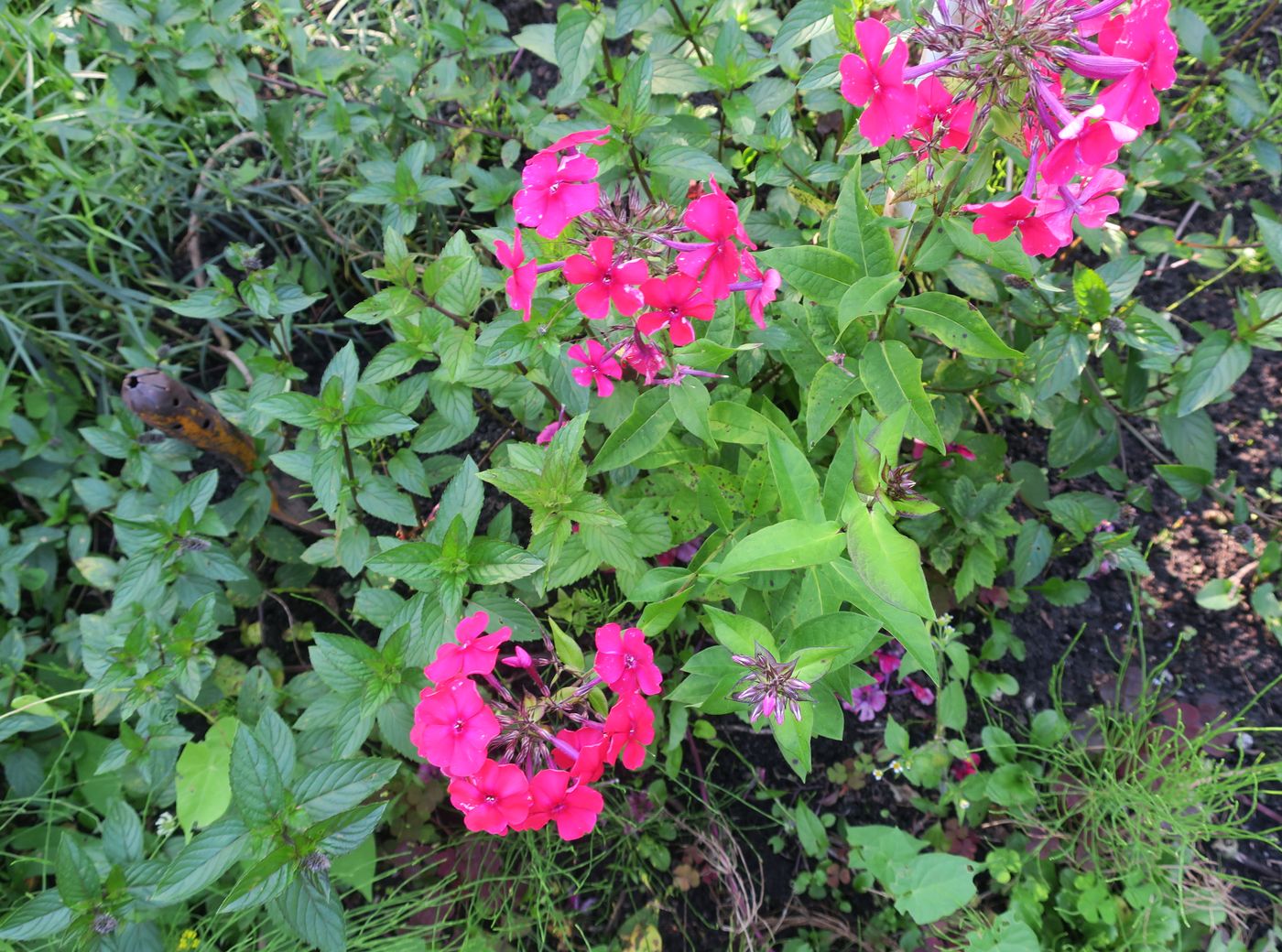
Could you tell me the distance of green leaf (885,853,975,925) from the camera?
1950 millimetres

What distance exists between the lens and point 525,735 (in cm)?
151

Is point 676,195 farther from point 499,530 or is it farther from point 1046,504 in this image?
point 1046,504

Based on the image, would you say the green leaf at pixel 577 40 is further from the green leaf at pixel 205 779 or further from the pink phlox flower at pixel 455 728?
the green leaf at pixel 205 779

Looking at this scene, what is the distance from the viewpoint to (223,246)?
9.80 ft

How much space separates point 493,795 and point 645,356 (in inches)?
34.3

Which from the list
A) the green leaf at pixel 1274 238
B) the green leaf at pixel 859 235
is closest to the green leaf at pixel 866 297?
the green leaf at pixel 859 235

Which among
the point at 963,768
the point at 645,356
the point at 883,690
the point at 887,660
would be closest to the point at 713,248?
the point at 645,356

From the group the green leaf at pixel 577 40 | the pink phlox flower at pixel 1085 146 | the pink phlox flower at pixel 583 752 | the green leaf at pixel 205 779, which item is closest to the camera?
the pink phlox flower at pixel 1085 146

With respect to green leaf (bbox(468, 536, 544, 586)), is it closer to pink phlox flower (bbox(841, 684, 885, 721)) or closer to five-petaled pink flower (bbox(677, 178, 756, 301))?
five-petaled pink flower (bbox(677, 178, 756, 301))

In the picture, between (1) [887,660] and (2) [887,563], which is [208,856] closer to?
(2) [887,563]

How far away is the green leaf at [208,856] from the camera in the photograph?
1.60 m

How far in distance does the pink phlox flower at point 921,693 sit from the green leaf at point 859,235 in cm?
135

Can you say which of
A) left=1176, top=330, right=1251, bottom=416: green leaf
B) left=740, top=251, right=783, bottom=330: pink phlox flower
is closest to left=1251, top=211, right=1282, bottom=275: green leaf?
left=1176, top=330, right=1251, bottom=416: green leaf

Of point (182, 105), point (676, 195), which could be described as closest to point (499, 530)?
point (676, 195)
